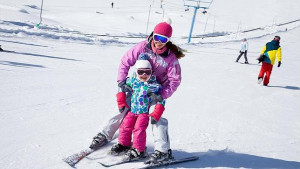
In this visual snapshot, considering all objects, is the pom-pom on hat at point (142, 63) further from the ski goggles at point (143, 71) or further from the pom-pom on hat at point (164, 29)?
the pom-pom on hat at point (164, 29)

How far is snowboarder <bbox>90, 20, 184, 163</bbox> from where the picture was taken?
2889 millimetres

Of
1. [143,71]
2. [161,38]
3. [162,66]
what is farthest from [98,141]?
[161,38]

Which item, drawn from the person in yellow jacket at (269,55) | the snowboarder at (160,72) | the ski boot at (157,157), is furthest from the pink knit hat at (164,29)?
the person in yellow jacket at (269,55)

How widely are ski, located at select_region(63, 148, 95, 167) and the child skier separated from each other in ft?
0.86

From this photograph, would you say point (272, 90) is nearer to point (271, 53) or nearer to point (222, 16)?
point (271, 53)

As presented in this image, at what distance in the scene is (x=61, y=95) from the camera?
529 cm

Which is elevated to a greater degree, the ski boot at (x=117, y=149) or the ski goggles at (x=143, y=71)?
the ski goggles at (x=143, y=71)

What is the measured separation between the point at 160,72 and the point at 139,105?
0.41 metres

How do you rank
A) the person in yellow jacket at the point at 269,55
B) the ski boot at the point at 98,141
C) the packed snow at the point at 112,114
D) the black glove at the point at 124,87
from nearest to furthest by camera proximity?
the black glove at the point at 124,87 → the ski boot at the point at 98,141 → the packed snow at the point at 112,114 → the person in yellow jacket at the point at 269,55

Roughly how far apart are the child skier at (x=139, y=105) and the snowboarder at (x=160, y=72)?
8 cm

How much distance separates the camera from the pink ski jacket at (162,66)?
2930 millimetres

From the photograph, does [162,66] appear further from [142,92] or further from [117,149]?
[117,149]

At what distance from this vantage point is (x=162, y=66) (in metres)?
2.99

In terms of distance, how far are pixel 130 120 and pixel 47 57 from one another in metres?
7.04
